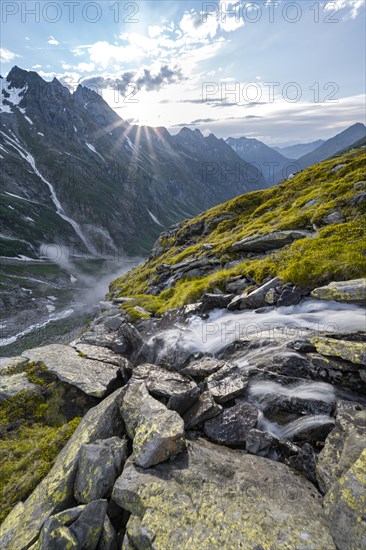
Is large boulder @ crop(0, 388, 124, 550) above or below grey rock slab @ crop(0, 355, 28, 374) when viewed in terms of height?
below

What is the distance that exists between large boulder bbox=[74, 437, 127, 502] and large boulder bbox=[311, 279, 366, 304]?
37.0 ft

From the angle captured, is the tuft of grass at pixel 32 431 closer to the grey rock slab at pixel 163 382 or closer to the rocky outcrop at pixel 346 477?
the grey rock slab at pixel 163 382

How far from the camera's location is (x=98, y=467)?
8.36 metres

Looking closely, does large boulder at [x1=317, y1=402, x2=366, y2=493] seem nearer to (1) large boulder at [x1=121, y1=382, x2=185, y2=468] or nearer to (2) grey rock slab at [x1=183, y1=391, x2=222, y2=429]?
(2) grey rock slab at [x1=183, y1=391, x2=222, y2=429]

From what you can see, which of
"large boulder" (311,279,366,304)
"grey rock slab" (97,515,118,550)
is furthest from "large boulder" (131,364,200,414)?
"large boulder" (311,279,366,304)

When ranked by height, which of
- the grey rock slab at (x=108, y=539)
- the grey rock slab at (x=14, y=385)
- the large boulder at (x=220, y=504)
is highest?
the grey rock slab at (x=14, y=385)

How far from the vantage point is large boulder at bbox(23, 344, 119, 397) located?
12.9m

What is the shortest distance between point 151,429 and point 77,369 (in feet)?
22.1

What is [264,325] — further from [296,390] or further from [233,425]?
[233,425]

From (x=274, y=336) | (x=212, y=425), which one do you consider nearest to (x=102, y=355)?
(x=212, y=425)

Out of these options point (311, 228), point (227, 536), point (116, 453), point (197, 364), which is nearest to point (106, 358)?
point (197, 364)

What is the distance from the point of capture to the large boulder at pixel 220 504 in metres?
6.41

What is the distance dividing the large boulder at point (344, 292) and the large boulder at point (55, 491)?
11.1 meters

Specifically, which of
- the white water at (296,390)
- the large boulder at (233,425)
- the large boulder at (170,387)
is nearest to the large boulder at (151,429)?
the large boulder at (170,387)
